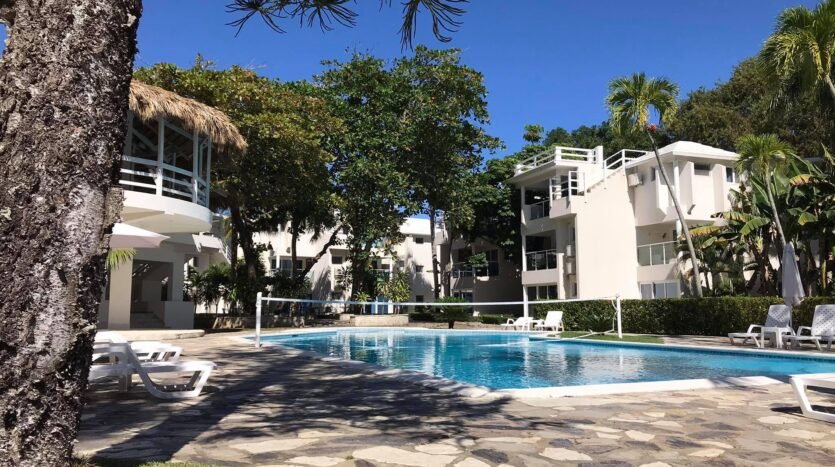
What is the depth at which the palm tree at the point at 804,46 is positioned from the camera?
49.4 ft

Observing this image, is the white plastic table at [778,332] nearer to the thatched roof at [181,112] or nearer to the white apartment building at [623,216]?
the white apartment building at [623,216]

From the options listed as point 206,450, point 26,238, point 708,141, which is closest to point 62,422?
point 26,238

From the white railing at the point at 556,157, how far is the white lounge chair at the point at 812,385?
83.5ft

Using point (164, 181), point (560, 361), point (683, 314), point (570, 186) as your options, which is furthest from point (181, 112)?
point (570, 186)

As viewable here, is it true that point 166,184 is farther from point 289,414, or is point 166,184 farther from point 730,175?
point 730,175

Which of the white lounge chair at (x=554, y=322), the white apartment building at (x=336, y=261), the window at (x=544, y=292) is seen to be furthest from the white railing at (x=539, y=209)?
the white apartment building at (x=336, y=261)

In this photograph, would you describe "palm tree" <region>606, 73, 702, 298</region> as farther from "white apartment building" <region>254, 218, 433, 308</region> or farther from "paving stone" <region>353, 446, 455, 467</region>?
"white apartment building" <region>254, 218, 433, 308</region>

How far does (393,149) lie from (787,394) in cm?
2278

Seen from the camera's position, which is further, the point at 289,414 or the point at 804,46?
the point at 804,46

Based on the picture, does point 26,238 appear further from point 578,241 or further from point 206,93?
point 578,241

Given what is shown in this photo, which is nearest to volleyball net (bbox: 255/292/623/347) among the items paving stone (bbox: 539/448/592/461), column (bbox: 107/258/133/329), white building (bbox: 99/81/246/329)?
white building (bbox: 99/81/246/329)

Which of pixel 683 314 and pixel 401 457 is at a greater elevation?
pixel 683 314

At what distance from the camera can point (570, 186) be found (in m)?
29.8

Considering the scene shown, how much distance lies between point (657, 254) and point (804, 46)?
13637 mm
